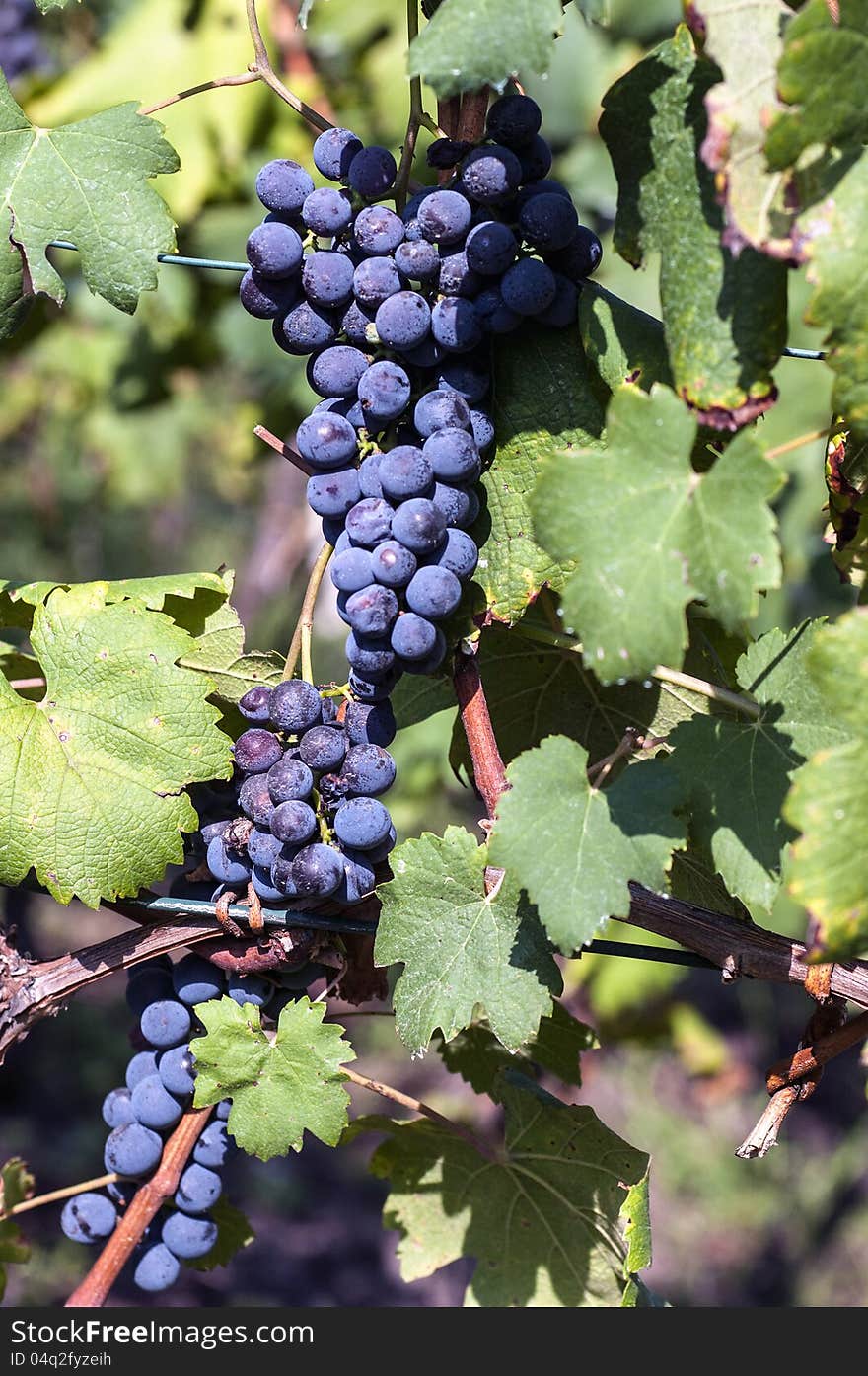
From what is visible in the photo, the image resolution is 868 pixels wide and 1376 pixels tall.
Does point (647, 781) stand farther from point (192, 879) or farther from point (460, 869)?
point (192, 879)

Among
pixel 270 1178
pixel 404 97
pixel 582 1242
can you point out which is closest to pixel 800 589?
pixel 404 97

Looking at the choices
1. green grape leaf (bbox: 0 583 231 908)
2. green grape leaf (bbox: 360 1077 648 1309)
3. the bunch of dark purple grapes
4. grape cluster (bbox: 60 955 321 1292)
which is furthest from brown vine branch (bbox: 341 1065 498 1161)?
green grape leaf (bbox: 0 583 231 908)

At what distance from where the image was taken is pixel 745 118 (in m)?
0.82

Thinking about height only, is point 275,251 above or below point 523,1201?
above

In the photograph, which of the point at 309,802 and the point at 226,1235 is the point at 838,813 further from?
the point at 226,1235

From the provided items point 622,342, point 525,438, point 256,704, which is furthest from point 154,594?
point 622,342

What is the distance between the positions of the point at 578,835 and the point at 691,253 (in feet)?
1.42

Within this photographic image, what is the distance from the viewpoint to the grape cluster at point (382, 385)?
3.18 ft

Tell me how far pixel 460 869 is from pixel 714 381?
439mm

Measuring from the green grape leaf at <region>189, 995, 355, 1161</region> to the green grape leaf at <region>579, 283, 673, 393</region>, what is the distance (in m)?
0.60

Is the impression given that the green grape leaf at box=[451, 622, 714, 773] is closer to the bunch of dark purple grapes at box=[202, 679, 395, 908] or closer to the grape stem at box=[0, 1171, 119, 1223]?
the bunch of dark purple grapes at box=[202, 679, 395, 908]

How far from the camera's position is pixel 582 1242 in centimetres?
126

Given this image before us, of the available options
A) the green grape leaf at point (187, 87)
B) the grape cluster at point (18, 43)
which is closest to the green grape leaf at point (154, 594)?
the green grape leaf at point (187, 87)

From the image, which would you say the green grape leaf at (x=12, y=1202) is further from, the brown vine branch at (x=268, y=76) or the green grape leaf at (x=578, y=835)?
the brown vine branch at (x=268, y=76)
